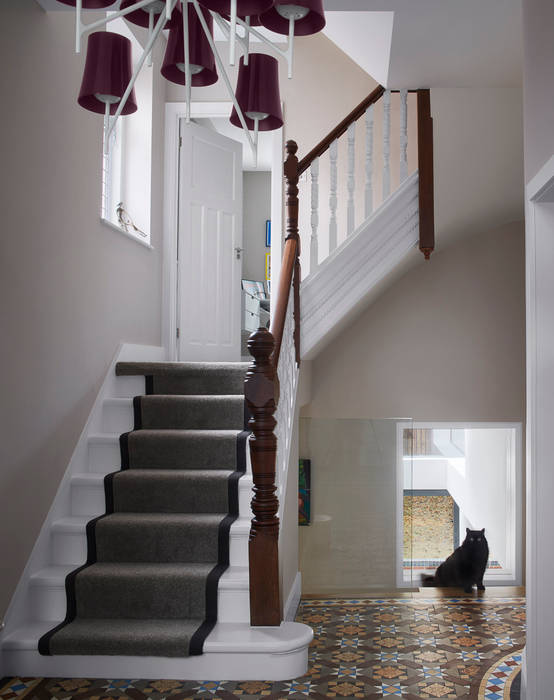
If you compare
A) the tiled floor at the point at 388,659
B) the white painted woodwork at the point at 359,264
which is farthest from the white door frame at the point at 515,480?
the white painted woodwork at the point at 359,264

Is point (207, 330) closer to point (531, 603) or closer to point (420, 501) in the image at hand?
point (531, 603)

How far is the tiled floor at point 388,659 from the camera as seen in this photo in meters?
2.51

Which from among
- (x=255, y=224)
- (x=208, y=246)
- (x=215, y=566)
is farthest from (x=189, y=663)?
(x=255, y=224)

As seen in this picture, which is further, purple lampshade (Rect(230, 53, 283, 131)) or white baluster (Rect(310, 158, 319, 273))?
white baluster (Rect(310, 158, 319, 273))

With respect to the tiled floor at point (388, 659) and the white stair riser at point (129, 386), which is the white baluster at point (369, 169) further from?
the tiled floor at point (388, 659)

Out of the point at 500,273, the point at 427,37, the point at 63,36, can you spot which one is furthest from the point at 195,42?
the point at 500,273

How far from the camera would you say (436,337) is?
5199 millimetres

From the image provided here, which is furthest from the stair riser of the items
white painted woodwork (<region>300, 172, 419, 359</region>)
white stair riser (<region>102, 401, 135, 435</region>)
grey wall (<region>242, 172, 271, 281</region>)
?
grey wall (<region>242, 172, 271, 281</region>)

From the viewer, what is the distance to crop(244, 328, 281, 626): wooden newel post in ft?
8.73

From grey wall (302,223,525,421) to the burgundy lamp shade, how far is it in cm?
313

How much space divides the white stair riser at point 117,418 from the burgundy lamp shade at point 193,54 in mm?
2018

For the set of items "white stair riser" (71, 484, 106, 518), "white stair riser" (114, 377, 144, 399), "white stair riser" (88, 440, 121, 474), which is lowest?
"white stair riser" (71, 484, 106, 518)

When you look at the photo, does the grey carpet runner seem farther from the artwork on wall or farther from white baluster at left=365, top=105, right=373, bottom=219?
white baluster at left=365, top=105, right=373, bottom=219

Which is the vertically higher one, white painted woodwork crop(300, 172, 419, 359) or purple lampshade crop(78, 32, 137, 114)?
purple lampshade crop(78, 32, 137, 114)
